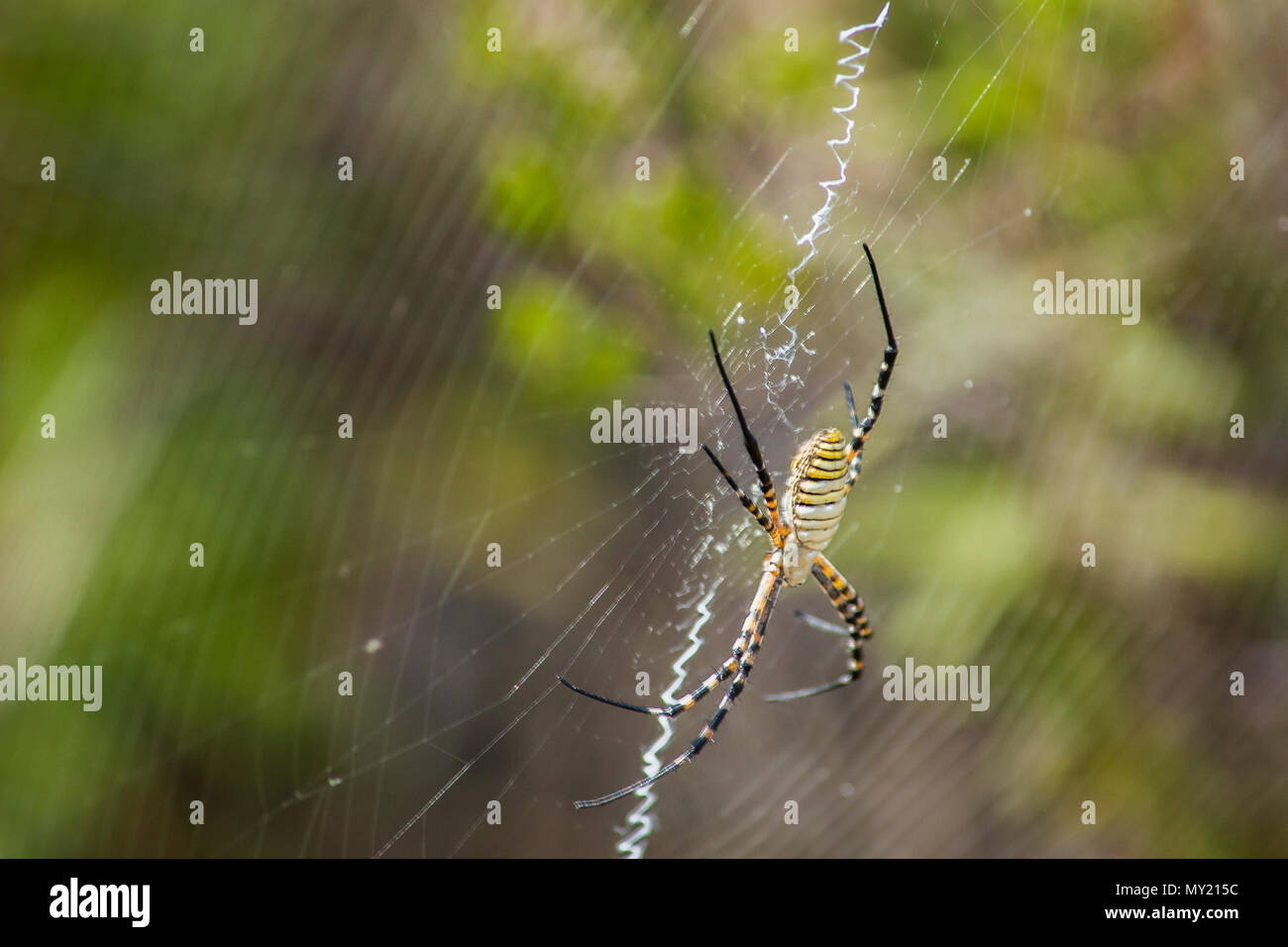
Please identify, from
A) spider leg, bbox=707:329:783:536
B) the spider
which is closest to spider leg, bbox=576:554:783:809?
the spider

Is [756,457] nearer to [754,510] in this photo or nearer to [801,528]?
[754,510]

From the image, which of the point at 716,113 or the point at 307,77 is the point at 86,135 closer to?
the point at 307,77

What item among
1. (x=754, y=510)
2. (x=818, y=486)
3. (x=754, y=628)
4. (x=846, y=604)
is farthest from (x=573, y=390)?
(x=846, y=604)

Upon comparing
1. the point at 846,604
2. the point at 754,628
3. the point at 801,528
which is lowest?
the point at 754,628

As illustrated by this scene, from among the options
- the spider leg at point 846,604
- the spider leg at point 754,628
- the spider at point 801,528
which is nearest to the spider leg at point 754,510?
the spider at point 801,528

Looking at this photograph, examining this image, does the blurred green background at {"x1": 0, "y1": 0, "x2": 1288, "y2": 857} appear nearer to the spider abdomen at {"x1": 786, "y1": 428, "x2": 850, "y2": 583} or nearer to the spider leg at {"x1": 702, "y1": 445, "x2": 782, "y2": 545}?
the spider leg at {"x1": 702, "y1": 445, "x2": 782, "y2": 545}

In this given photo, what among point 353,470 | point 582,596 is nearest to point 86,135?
point 353,470
